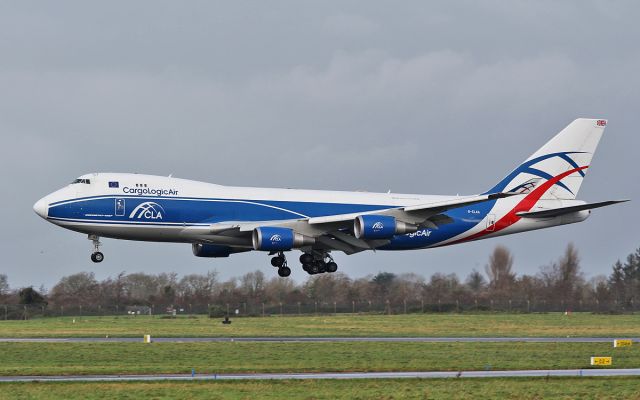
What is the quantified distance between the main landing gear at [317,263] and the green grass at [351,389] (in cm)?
2534

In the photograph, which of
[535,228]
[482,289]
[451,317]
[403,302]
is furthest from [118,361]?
[482,289]

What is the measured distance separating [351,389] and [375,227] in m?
23.4

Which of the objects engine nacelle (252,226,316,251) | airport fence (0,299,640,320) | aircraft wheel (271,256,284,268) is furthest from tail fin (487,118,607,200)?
airport fence (0,299,640,320)

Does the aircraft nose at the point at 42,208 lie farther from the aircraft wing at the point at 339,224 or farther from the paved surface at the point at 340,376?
the paved surface at the point at 340,376

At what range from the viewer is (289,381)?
1468 inches

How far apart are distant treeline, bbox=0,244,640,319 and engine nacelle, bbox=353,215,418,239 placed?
100 feet

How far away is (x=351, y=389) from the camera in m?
35.2

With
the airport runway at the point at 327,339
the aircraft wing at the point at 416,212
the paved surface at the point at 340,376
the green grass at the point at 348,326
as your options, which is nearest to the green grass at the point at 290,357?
the paved surface at the point at 340,376

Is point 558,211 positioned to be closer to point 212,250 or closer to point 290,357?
point 212,250

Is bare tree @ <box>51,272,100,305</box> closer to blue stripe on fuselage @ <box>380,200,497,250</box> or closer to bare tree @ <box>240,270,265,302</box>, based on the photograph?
bare tree @ <box>240,270,265,302</box>

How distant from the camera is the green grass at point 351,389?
111 ft

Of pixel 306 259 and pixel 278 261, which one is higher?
pixel 306 259

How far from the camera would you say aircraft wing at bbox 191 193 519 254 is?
5706 centimetres

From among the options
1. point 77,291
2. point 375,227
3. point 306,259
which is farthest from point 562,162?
point 77,291
